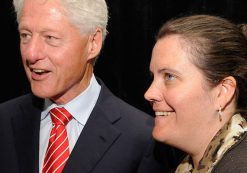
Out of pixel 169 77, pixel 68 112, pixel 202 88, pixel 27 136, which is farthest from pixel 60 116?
pixel 202 88

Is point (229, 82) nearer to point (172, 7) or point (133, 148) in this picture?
point (133, 148)

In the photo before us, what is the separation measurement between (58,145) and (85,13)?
0.55 m

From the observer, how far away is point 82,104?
83.8 inches

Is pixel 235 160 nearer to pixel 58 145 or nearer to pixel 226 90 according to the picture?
pixel 226 90

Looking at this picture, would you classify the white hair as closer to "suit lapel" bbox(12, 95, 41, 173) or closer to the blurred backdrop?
"suit lapel" bbox(12, 95, 41, 173)

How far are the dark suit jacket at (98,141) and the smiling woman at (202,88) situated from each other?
0.84 ft

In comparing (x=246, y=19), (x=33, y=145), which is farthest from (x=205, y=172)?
(x=246, y=19)

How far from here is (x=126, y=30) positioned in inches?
132

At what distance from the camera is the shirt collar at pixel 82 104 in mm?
2113

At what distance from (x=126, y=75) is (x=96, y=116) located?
1.34 m

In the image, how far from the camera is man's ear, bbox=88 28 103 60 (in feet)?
6.97

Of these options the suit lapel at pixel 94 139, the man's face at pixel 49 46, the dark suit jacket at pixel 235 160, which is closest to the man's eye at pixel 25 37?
the man's face at pixel 49 46

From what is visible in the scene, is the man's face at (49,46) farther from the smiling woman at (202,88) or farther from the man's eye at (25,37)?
the smiling woman at (202,88)

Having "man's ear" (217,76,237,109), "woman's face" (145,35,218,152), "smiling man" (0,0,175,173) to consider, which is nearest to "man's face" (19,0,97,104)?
"smiling man" (0,0,175,173)
